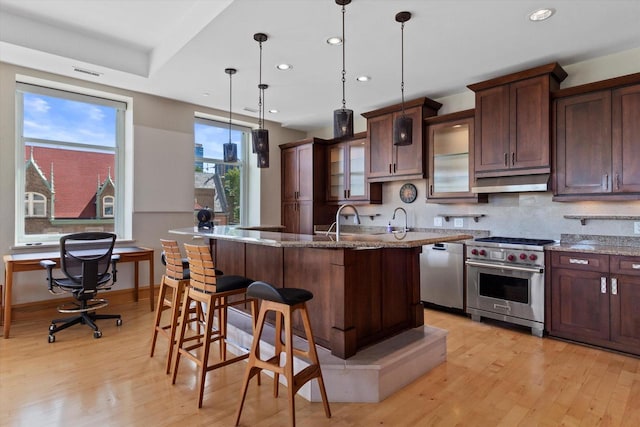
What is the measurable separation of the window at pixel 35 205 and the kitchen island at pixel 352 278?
2809 millimetres

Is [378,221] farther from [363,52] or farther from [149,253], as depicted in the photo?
[149,253]

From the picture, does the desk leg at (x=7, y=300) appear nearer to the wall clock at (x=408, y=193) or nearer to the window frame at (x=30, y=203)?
the window frame at (x=30, y=203)

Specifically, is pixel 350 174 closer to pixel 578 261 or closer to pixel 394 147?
pixel 394 147

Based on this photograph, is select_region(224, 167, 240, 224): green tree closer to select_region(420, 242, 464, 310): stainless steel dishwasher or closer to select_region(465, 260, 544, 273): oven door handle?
select_region(420, 242, 464, 310): stainless steel dishwasher

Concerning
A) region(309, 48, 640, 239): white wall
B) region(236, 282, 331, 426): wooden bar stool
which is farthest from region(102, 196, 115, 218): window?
region(309, 48, 640, 239): white wall

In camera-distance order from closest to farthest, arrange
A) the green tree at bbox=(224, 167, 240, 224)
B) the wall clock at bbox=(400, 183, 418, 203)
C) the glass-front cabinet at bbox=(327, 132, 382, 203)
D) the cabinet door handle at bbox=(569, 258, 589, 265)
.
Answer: the cabinet door handle at bbox=(569, 258, 589, 265) < the wall clock at bbox=(400, 183, 418, 203) < the glass-front cabinet at bbox=(327, 132, 382, 203) < the green tree at bbox=(224, 167, 240, 224)

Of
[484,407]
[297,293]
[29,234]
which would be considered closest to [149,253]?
[29,234]

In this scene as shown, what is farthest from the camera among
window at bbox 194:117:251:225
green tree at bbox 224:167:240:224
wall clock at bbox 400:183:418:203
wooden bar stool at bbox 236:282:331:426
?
green tree at bbox 224:167:240:224

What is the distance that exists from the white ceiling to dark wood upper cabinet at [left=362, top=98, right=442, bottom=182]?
25 centimetres

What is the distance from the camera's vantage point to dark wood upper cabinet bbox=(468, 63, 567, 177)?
3.50 metres

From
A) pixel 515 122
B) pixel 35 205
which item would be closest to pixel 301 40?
pixel 515 122

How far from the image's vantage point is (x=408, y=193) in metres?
5.07

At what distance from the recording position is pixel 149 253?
434cm

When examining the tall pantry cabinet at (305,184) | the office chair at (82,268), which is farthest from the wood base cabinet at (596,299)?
the office chair at (82,268)
